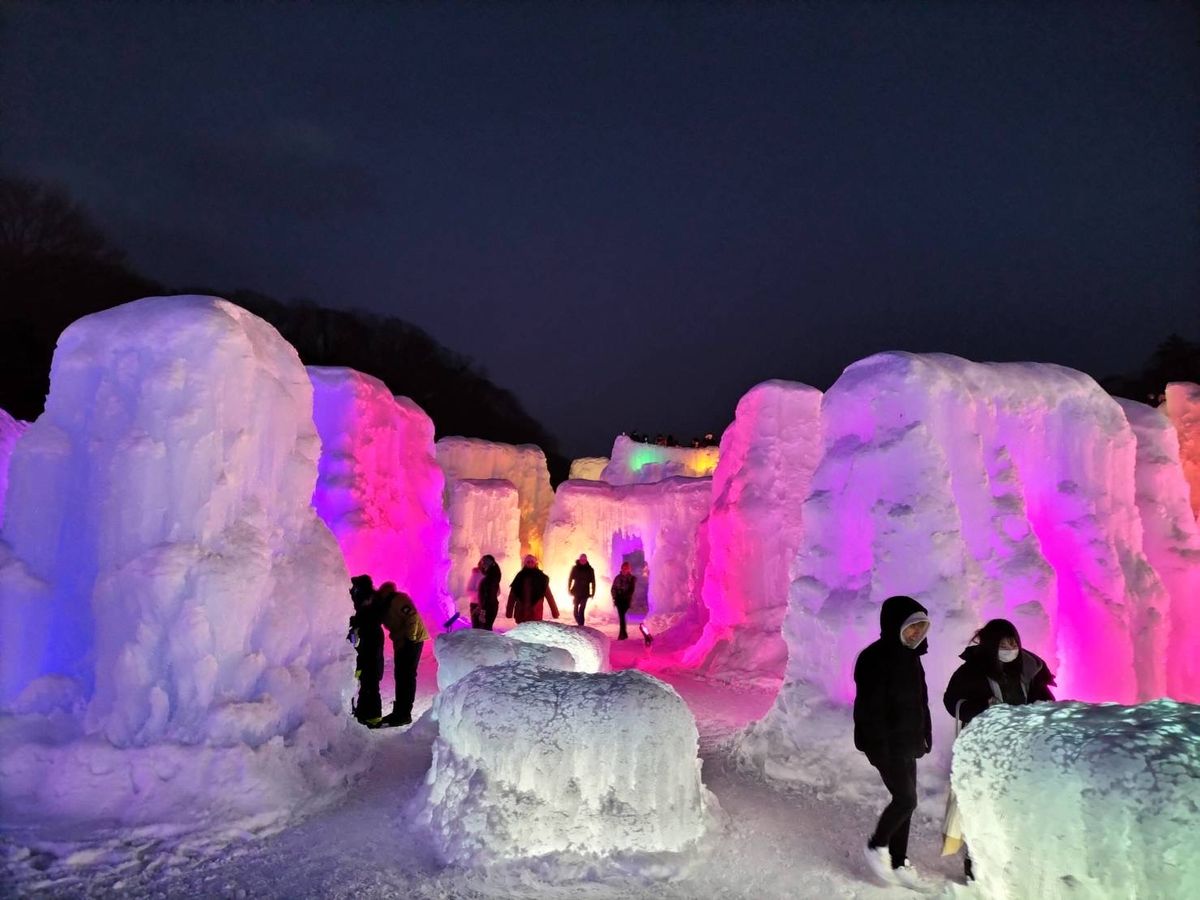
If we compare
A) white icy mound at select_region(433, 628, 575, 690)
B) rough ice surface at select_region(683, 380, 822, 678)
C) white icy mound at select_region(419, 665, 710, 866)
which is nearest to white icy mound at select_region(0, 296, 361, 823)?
white icy mound at select_region(419, 665, 710, 866)

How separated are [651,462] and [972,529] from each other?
72.0 ft

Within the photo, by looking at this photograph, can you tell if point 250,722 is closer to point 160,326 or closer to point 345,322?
point 160,326

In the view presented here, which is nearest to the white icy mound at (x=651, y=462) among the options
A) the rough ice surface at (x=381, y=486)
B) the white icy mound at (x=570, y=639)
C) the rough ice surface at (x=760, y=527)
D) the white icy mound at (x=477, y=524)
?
the white icy mound at (x=477, y=524)

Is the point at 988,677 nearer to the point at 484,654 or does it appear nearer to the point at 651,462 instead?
the point at 484,654

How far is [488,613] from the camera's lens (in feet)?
45.6

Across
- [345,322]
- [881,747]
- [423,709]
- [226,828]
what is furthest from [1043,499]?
[345,322]

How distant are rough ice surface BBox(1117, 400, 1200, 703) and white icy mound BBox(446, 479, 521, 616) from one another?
13.3 meters

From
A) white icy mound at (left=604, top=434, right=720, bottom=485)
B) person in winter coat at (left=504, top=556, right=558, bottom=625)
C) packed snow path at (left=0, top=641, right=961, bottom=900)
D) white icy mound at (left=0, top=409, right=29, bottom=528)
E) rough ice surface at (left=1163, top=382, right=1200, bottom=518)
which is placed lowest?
packed snow path at (left=0, top=641, right=961, bottom=900)

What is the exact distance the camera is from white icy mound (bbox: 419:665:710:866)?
5293 mm

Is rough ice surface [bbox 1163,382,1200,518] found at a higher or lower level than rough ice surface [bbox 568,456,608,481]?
lower

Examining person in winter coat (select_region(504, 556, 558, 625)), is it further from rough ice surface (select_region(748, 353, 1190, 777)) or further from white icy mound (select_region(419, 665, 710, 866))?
white icy mound (select_region(419, 665, 710, 866))

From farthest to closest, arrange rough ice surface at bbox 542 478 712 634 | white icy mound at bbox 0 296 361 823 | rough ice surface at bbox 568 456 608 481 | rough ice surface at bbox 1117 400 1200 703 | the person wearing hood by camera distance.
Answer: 1. rough ice surface at bbox 568 456 608 481
2. rough ice surface at bbox 542 478 712 634
3. rough ice surface at bbox 1117 400 1200 703
4. white icy mound at bbox 0 296 361 823
5. the person wearing hood

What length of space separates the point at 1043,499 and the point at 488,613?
8.85 meters

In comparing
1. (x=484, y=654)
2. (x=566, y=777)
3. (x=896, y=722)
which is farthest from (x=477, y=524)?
(x=896, y=722)
